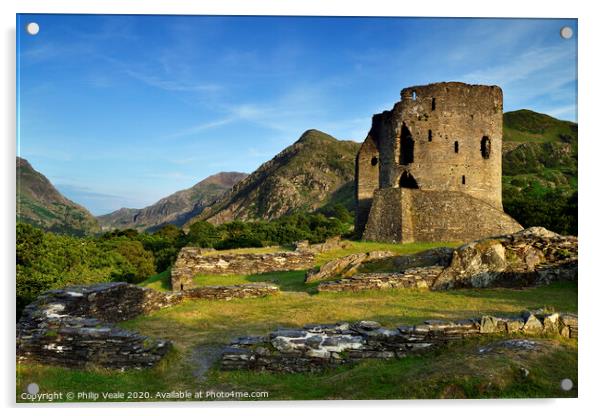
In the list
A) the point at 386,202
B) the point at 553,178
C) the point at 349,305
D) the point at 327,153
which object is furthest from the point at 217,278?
the point at 327,153

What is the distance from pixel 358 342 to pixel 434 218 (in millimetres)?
17181

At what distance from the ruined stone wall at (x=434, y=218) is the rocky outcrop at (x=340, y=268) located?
684 cm

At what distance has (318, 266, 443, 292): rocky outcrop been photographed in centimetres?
1271

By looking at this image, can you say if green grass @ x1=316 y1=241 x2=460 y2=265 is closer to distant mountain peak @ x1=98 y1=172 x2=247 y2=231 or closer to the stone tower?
the stone tower

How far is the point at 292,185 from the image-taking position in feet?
334

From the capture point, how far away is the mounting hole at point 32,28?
24.5 ft

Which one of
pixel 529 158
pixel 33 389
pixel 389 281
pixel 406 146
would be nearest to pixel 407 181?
pixel 406 146

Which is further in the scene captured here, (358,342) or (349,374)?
(358,342)

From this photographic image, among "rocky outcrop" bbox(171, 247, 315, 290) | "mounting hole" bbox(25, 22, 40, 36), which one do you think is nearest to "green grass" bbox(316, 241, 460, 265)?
"rocky outcrop" bbox(171, 247, 315, 290)

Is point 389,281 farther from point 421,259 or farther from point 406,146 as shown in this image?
point 406,146

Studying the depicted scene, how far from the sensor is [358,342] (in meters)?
7.17

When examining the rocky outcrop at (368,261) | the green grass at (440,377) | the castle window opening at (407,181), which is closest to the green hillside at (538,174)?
the rocky outcrop at (368,261)

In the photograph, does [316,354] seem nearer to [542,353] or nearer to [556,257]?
[542,353]

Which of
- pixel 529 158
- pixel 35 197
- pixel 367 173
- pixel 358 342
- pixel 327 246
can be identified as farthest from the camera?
pixel 529 158
